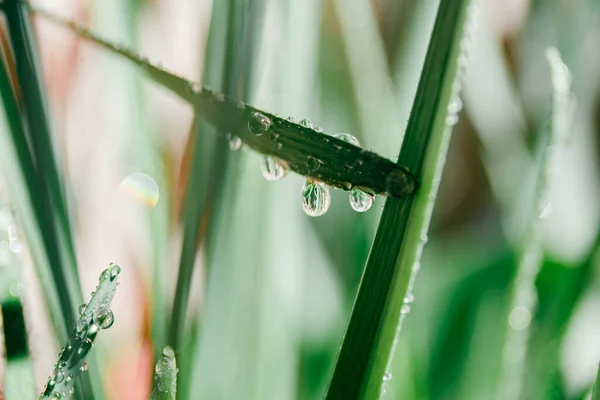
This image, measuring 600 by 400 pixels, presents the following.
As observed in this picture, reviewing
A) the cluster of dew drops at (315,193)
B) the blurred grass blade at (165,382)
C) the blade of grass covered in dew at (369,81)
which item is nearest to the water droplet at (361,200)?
the cluster of dew drops at (315,193)

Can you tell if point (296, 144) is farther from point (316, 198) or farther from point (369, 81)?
point (369, 81)

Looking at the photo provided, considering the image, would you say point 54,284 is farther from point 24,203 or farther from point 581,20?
point 581,20

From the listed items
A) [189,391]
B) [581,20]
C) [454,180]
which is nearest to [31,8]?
[189,391]

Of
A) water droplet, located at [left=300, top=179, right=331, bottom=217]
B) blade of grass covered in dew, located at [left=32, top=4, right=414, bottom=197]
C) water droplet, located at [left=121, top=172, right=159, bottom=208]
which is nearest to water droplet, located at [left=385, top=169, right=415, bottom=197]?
blade of grass covered in dew, located at [left=32, top=4, right=414, bottom=197]

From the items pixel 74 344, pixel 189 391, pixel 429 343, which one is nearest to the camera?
pixel 74 344

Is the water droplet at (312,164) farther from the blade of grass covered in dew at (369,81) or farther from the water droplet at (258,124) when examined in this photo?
the blade of grass covered in dew at (369,81)

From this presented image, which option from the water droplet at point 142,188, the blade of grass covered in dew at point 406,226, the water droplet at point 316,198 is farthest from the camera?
the water droplet at point 142,188

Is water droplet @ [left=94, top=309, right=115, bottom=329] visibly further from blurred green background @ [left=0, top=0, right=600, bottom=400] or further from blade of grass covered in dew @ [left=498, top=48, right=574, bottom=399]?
blade of grass covered in dew @ [left=498, top=48, right=574, bottom=399]
